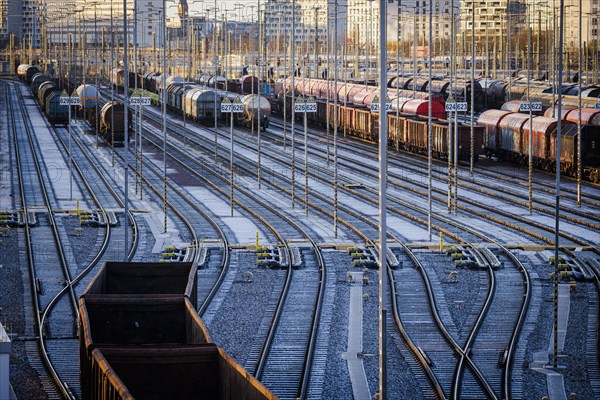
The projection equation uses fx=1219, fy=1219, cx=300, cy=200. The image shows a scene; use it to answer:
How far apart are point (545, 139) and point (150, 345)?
40.1 meters

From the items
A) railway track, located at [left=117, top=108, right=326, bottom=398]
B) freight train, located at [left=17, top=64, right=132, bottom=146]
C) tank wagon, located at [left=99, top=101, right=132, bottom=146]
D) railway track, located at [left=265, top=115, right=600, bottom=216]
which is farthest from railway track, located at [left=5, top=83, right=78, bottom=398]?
railway track, located at [left=265, top=115, right=600, bottom=216]

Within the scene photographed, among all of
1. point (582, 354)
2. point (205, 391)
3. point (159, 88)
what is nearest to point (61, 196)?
point (582, 354)

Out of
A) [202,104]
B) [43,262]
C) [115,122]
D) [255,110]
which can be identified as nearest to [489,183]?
[43,262]

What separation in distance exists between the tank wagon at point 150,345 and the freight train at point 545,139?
102 ft

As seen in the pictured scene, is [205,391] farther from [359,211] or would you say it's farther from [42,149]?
[42,149]

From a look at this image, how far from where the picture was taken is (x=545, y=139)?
55.0 metres

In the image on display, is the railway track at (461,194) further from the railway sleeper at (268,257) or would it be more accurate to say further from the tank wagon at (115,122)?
the tank wagon at (115,122)

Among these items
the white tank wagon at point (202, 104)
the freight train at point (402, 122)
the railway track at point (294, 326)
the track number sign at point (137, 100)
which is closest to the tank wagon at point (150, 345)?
the railway track at point (294, 326)

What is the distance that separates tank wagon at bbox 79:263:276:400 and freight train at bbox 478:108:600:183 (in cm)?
3105

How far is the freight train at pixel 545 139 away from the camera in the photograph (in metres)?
52.4

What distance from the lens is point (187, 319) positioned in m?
20.2

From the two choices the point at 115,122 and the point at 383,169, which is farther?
the point at 115,122

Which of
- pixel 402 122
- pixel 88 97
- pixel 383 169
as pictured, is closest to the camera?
pixel 383 169

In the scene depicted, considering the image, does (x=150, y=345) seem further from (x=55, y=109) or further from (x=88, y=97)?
(x=55, y=109)
